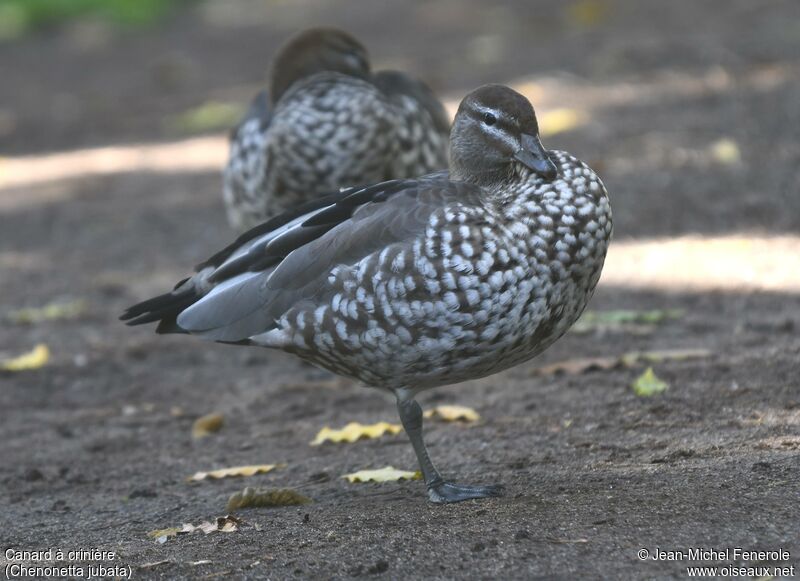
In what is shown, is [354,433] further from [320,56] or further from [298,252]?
[320,56]

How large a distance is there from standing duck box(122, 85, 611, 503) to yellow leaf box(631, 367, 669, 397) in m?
1.02

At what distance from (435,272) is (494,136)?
58cm

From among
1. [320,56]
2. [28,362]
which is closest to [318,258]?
[320,56]

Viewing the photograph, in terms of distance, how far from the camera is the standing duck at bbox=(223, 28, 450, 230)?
5.91 meters

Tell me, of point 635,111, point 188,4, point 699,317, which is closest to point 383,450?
point 699,317

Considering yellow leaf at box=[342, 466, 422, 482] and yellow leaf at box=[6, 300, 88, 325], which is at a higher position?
yellow leaf at box=[342, 466, 422, 482]

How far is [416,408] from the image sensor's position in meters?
4.28

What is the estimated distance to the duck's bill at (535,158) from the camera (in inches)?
165

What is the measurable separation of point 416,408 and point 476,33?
11.1 meters

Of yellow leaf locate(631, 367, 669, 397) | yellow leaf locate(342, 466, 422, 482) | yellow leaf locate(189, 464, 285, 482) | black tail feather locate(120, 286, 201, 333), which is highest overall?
black tail feather locate(120, 286, 201, 333)

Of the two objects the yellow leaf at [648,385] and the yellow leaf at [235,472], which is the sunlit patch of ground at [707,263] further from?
the yellow leaf at [235,472]

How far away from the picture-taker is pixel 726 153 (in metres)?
8.36

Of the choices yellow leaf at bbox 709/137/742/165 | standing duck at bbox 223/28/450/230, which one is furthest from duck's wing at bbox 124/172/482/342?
yellow leaf at bbox 709/137/742/165

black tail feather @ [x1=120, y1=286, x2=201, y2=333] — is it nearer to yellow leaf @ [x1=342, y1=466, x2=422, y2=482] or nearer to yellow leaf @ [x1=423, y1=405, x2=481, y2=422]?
yellow leaf @ [x1=342, y1=466, x2=422, y2=482]
